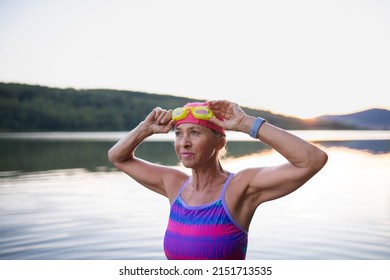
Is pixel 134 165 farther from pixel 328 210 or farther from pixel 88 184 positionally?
pixel 88 184

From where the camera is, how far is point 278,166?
8.99 ft

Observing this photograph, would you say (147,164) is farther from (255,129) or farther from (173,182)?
(255,129)

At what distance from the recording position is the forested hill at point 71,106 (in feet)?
68.8

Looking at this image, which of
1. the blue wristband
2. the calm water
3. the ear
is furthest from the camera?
the calm water

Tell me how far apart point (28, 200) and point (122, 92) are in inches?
715

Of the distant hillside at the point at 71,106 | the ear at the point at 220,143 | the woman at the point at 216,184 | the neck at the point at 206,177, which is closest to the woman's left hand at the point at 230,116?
the woman at the point at 216,184

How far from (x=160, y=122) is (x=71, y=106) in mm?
21307

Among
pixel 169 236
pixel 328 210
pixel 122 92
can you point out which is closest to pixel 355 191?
pixel 328 210

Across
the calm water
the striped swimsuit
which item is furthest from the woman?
the calm water

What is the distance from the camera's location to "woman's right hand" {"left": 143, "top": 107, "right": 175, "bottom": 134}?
3018 mm

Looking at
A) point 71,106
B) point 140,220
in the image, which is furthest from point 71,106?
point 140,220

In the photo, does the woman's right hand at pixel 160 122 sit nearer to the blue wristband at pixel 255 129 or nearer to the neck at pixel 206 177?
the neck at pixel 206 177

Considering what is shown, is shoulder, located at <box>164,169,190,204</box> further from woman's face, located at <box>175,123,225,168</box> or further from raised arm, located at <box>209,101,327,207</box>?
raised arm, located at <box>209,101,327,207</box>
